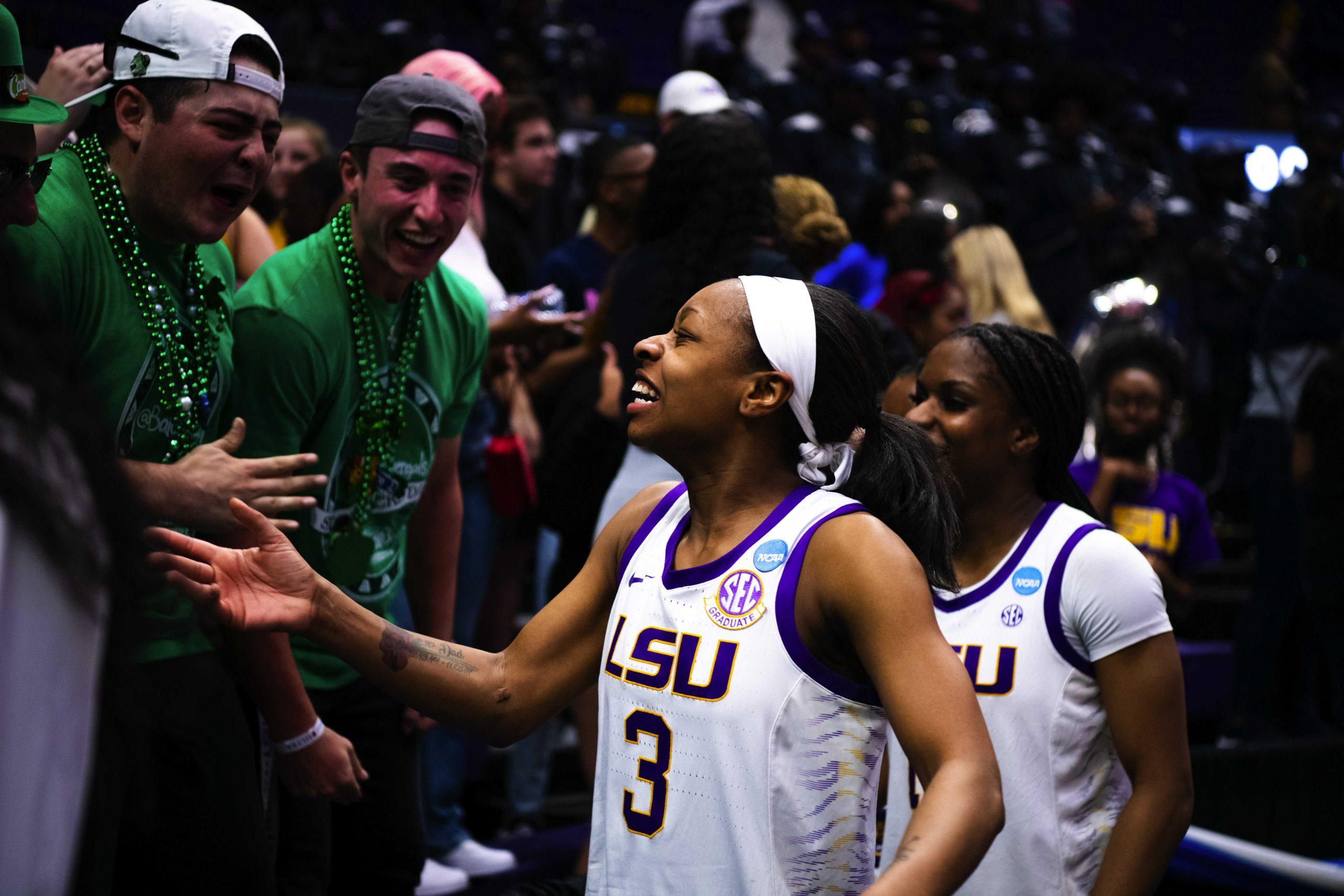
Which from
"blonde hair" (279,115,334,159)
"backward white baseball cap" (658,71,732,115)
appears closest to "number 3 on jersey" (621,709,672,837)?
"blonde hair" (279,115,334,159)

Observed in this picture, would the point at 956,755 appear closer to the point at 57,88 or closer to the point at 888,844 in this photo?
the point at 888,844

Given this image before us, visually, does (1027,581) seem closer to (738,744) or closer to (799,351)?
(799,351)

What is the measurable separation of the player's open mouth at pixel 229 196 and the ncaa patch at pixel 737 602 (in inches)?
44.7

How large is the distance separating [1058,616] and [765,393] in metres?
0.75

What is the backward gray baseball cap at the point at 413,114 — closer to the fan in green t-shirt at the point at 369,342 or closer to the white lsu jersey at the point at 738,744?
the fan in green t-shirt at the point at 369,342

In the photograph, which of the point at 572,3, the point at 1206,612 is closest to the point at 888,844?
the point at 1206,612

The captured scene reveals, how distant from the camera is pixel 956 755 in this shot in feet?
5.35

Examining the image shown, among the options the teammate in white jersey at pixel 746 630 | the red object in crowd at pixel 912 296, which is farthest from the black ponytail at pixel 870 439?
the red object in crowd at pixel 912 296

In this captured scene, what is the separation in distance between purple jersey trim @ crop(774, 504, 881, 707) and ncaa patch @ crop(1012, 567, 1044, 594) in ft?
2.19

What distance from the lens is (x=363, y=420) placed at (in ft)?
8.77

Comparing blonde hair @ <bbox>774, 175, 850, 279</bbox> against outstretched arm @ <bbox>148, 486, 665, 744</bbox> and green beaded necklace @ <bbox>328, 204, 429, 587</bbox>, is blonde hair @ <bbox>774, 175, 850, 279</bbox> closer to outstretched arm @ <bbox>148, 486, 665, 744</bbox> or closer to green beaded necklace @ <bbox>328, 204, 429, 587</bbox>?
green beaded necklace @ <bbox>328, 204, 429, 587</bbox>

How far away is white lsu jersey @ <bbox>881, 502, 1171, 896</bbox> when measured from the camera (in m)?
2.30

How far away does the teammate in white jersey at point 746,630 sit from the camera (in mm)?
1746

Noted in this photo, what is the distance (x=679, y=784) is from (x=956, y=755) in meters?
0.41
